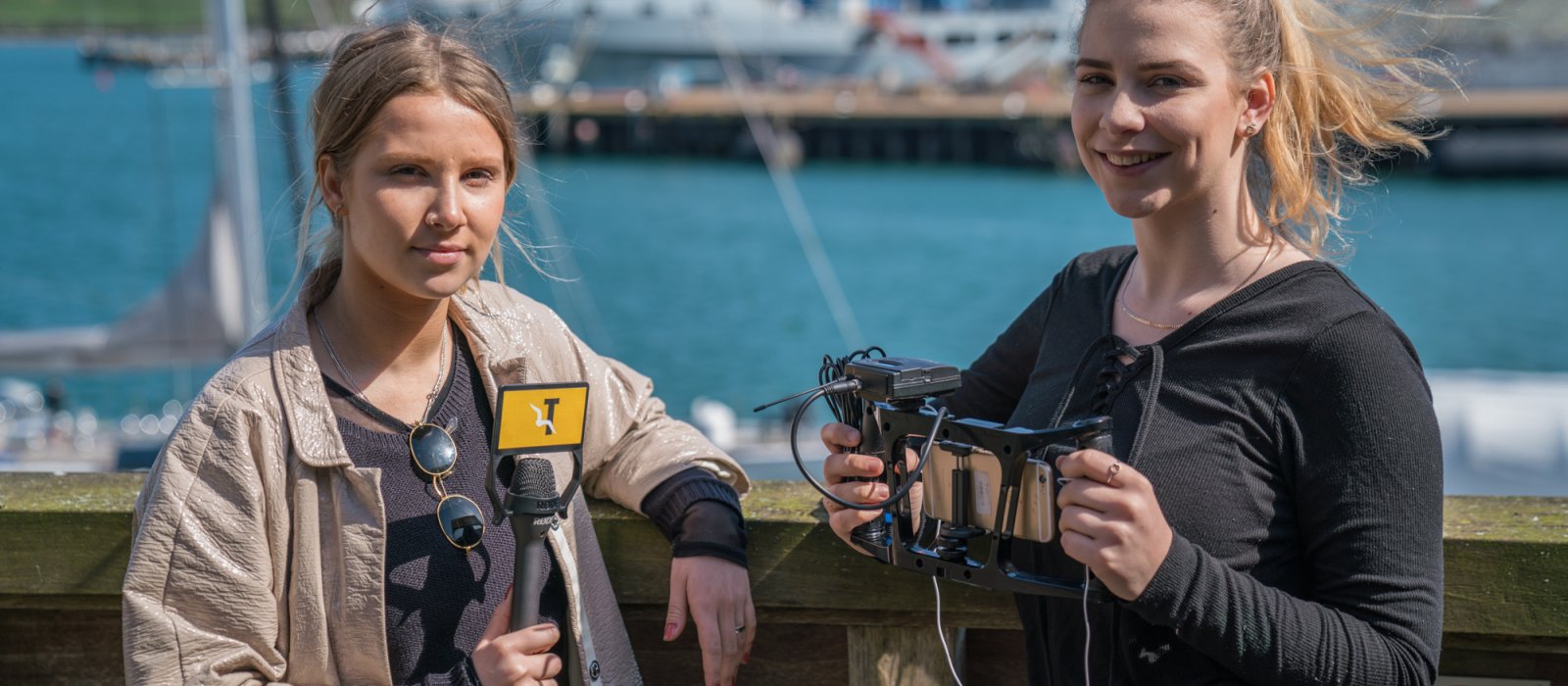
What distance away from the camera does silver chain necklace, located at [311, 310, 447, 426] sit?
7.32 ft

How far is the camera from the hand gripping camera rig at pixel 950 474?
1.97 metres

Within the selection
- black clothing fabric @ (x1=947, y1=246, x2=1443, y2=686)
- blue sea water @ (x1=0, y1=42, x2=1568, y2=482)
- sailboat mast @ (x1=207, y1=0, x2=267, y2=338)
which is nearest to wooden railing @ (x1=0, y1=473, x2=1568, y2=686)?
black clothing fabric @ (x1=947, y1=246, x2=1443, y2=686)

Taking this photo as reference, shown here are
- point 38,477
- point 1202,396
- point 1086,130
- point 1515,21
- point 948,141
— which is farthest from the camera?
point 948,141

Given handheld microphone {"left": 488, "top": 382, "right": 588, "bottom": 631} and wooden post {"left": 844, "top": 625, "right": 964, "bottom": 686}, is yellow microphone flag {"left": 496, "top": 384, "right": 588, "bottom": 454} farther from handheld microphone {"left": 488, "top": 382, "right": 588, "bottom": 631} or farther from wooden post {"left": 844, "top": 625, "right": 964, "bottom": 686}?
wooden post {"left": 844, "top": 625, "right": 964, "bottom": 686}

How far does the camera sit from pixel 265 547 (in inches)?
80.8

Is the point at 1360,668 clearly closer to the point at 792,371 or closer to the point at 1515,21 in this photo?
the point at 1515,21

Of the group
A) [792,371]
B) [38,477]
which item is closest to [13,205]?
[792,371]

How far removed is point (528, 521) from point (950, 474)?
0.59 metres

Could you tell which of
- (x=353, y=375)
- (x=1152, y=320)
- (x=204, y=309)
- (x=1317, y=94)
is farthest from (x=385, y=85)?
(x=204, y=309)

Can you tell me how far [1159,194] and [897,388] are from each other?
18.3 inches

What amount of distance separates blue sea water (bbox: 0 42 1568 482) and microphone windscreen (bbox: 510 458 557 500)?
58.6ft

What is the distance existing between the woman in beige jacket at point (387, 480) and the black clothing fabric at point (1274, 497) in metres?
0.64

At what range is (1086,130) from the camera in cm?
218

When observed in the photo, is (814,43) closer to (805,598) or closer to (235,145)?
(235,145)
